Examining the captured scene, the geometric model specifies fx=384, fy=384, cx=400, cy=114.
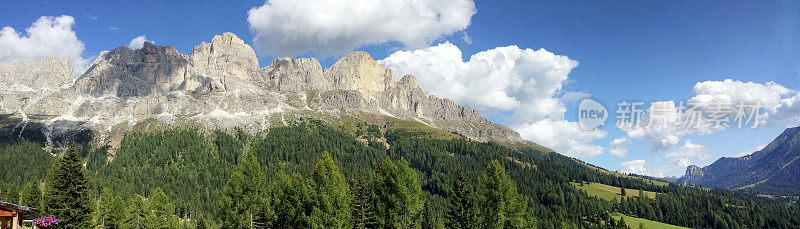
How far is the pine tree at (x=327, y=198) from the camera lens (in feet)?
142

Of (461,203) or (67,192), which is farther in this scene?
(67,192)

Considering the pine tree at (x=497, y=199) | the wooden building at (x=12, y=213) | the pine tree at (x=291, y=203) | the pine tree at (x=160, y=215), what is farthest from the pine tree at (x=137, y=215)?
the pine tree at (x=497, y=199)

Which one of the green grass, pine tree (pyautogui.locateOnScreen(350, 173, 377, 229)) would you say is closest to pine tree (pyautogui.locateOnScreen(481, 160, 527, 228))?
pine tree (pyautogui.locateOnScreen(350, 173, 377, 229))

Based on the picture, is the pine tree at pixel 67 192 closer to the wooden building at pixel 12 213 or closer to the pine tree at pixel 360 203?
the pine tree at pixel 360 203

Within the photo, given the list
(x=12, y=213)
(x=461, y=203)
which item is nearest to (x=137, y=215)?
(x=461, y=203)

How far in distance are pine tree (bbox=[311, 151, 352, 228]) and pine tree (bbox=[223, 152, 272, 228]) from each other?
1126 cm

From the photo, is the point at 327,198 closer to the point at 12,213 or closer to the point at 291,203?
the point at 291,203

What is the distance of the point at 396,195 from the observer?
147ft

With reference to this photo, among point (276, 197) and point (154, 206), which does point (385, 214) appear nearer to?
point (276, 197)

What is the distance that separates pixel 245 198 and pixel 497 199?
106 feet

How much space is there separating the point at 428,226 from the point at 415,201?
1385cm

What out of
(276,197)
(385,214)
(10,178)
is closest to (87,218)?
(276,197)

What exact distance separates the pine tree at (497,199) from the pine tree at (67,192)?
54254 millimetres

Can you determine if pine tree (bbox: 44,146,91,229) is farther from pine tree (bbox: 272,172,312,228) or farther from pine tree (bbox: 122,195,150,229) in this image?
pine tree (bbox: 122,195,150,229)
